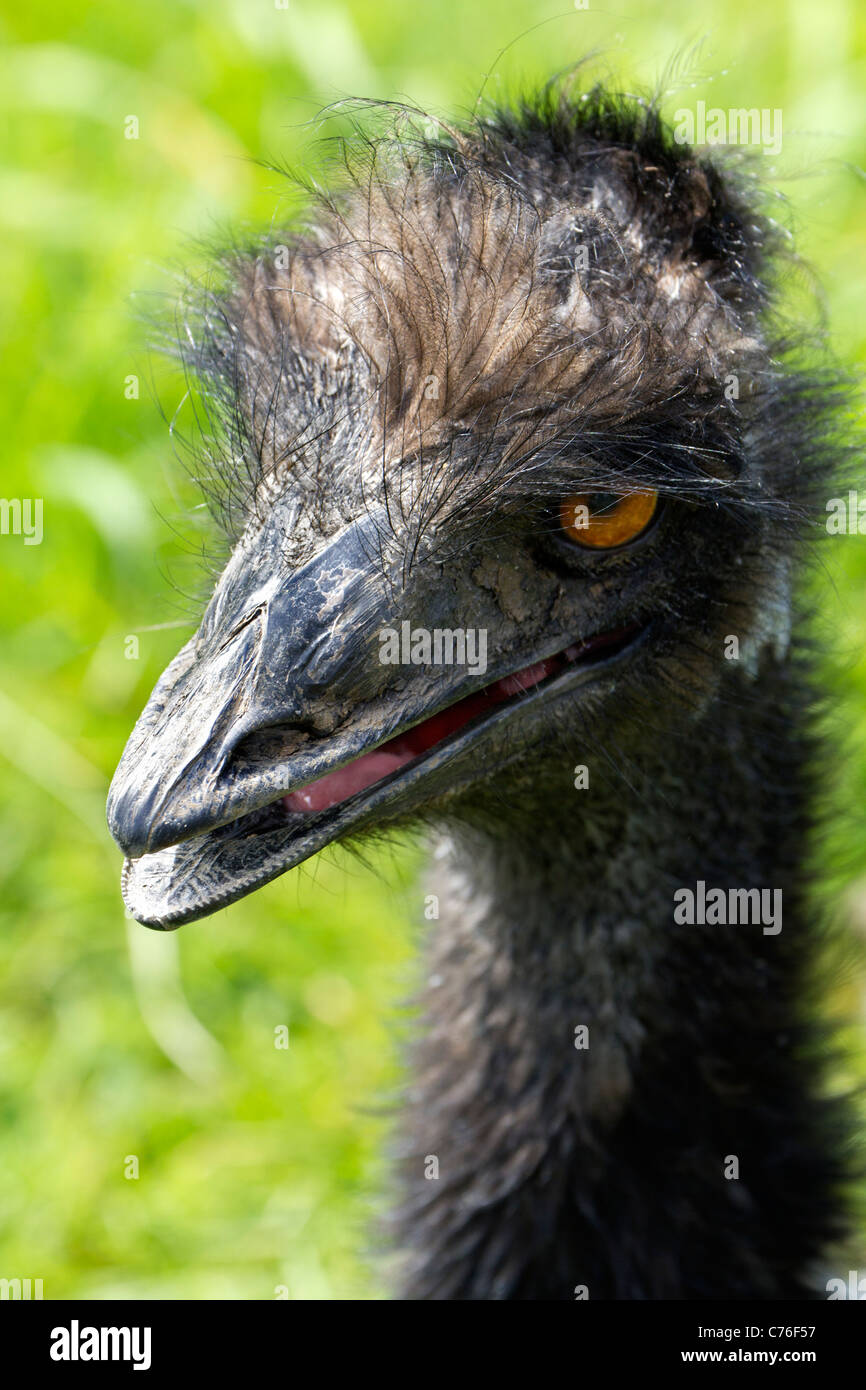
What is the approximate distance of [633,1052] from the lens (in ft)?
9.14

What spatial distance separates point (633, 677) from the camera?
2.44 m

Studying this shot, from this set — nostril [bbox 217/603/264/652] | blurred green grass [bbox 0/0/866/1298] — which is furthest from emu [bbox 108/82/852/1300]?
blurred green grass [bbox 0/0/866/1298]

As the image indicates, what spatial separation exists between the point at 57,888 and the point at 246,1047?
2.27 ft

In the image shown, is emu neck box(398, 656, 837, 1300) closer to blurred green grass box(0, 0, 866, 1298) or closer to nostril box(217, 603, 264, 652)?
blurred green grass box(0, 0, 866, 1298)

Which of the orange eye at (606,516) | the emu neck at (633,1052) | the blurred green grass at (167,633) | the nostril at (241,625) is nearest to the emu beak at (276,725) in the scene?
the nostril at (241,625)

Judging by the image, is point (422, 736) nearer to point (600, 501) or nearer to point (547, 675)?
point (547, 675)

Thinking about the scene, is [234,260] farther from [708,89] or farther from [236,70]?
[236,70]

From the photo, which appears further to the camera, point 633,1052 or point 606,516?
point 633,1052

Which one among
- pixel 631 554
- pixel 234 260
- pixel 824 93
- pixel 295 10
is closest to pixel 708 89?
pixel 824 93

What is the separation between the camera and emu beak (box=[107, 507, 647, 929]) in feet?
6.66

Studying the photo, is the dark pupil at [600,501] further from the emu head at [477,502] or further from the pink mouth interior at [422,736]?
the pink mouth interior at [422,736]

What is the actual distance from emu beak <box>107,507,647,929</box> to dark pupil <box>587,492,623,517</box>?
0.18m

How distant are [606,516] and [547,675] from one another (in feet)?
0.78

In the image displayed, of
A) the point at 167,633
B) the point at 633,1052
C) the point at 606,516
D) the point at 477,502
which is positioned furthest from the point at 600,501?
the point at 167,633
